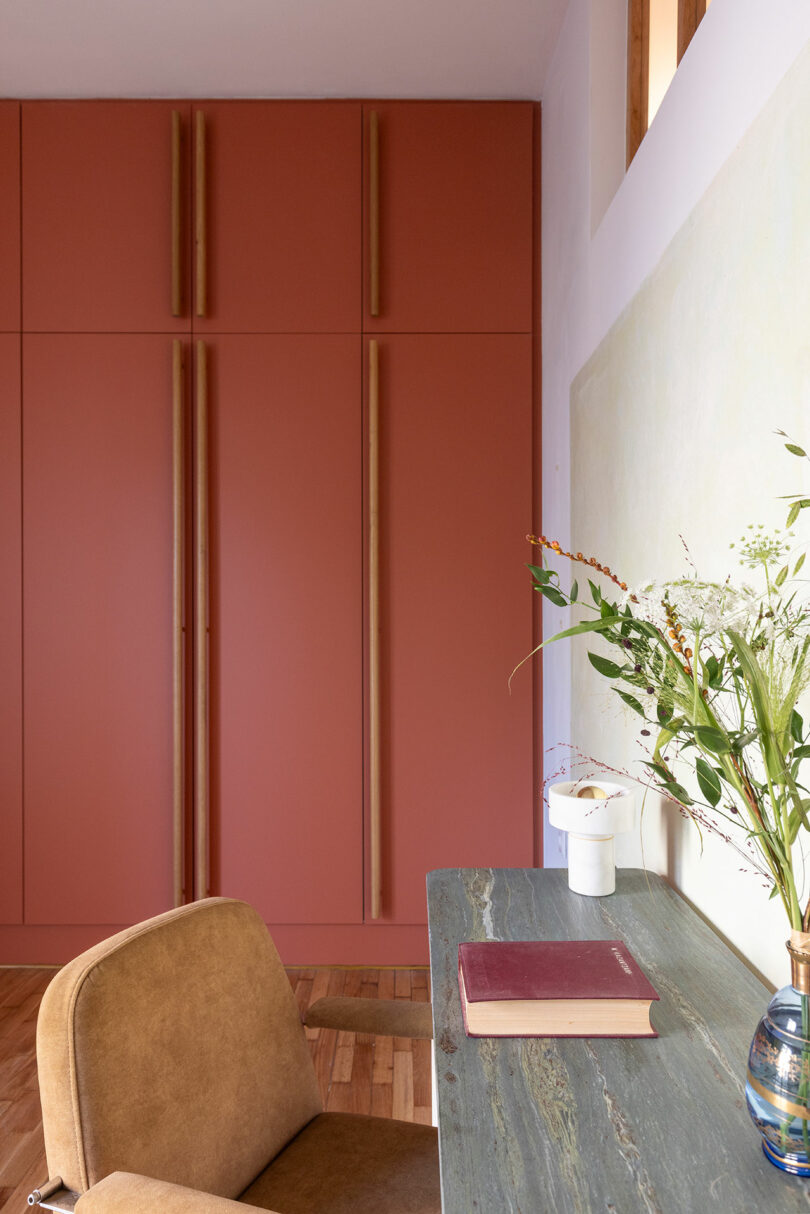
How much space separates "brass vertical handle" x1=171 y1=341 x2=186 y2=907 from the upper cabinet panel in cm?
60

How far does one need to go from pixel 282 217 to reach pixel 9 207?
932 millimetres

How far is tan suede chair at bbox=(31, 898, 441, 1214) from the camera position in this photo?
A: 0.96 metres

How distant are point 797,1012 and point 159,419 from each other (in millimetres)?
2736

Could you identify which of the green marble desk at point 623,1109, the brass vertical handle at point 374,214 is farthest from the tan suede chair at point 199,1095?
the brass vertical handle at point 374,214

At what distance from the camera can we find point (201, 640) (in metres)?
2.96

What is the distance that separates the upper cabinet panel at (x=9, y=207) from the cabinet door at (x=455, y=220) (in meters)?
1.20

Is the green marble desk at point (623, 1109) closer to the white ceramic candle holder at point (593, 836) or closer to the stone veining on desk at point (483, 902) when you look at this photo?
the stone veining on desk at point (483, 902)

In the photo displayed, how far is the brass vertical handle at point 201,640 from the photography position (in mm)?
2951

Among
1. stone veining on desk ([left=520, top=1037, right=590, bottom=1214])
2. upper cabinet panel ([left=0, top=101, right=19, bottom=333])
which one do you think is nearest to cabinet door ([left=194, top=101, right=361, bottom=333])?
upper cabinet panel ([left=0, top=101, right=19, bottom=333])

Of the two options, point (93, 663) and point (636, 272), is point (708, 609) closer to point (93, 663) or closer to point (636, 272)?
point (636, 272)

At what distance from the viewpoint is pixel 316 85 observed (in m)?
2.94

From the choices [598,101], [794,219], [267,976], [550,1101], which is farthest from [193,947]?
[598,101]

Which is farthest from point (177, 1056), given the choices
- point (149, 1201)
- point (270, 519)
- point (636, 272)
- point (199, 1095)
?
point (270, 519)

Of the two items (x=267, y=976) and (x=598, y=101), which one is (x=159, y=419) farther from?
(x=267, y=976)
